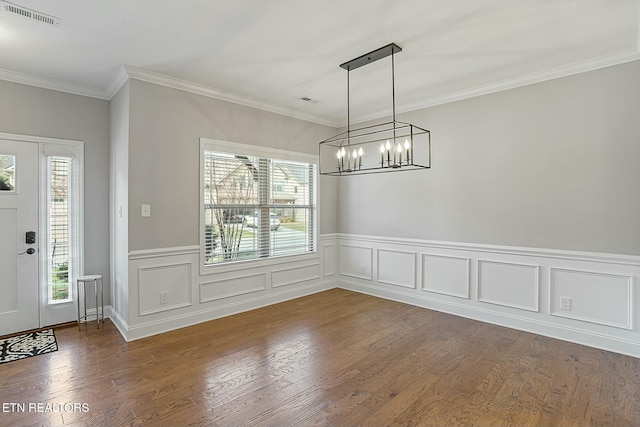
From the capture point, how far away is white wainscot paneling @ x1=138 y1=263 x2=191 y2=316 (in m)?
3.55

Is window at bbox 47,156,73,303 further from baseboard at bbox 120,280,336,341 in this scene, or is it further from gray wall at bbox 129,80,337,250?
gray wall at bbox 129,80,337,250

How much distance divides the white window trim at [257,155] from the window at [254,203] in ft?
0.04

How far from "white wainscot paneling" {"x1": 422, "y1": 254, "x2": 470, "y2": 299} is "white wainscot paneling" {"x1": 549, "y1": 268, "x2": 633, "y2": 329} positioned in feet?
2.98

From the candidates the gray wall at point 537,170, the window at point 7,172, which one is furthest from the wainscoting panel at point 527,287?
the window at point 7,172

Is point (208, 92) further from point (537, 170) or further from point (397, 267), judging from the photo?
point (537, 170)

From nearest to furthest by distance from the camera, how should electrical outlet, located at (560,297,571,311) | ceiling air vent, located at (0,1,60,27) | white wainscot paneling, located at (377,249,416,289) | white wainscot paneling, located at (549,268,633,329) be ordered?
1. ceiling air vent, located at (0,1,60,27)
2. white wainscot paneling, located at (549,268,633,329)
3. electrical outlet, located at (560,297,571,311)
4. white wainscot paneling, located at (377,249,416,289)

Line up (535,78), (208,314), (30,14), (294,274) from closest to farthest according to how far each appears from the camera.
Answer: (30,14)
(535,78)
(208,314)
(294,274)

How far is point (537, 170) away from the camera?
11.8 feet

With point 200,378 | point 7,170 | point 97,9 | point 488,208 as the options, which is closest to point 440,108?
point 488,208

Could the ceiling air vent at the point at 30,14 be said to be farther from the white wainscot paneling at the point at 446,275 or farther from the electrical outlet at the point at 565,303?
the electrical outlet at the point at 565,303

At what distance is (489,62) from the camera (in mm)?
3311

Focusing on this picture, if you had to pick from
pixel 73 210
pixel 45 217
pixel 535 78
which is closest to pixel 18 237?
pixel 45 217

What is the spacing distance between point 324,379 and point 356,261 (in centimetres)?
283

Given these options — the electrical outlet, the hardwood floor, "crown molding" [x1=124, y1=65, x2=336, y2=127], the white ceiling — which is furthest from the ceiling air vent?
the electrical outlet
